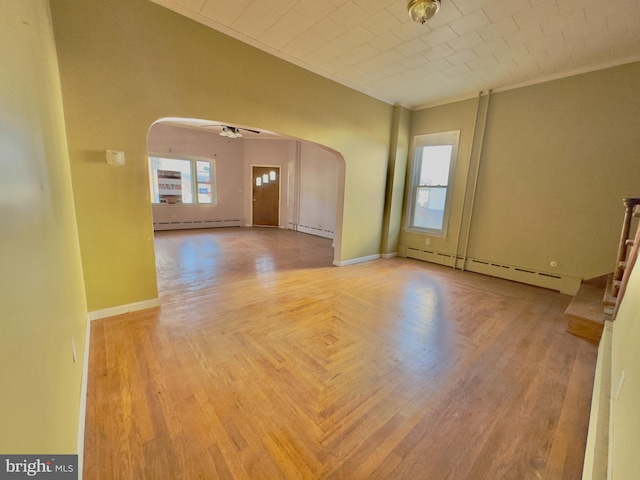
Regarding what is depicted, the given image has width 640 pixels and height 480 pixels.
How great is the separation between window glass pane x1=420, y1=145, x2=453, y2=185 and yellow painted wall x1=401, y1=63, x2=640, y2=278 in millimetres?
307

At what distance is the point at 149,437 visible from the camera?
1424 mm

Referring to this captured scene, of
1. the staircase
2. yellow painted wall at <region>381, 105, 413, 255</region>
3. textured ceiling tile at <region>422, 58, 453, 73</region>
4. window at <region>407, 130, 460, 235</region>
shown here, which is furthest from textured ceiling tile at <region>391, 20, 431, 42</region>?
the staircase

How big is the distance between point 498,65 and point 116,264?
17.3ft

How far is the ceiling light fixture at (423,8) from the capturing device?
2.26 metres

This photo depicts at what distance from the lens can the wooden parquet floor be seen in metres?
1.34

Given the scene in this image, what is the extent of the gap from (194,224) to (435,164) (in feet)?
23.4

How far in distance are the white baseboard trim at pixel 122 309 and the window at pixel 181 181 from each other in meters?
5.65

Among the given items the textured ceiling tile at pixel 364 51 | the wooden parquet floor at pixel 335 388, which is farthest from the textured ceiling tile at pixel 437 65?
the wooden parquet floor at pixel 335 388

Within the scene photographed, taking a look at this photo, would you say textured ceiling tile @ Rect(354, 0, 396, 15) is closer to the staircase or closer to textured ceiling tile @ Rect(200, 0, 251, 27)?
textured ceiling tile @ Rect(200, 0, 251, 27)

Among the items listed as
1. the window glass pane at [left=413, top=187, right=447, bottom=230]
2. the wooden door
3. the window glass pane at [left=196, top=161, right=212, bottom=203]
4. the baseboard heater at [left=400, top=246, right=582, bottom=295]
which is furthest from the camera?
the wooden door

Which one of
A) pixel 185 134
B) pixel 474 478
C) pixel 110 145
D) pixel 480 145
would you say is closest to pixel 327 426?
pixel 474 478

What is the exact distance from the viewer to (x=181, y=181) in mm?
8109

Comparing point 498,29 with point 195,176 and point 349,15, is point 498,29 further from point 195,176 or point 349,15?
point 195,176

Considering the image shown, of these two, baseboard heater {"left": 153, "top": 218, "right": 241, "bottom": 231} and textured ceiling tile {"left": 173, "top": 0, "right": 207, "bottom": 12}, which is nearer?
textured ceiling tile {"left": 173, "top": 0, "right": 207, "bottom": 12}
